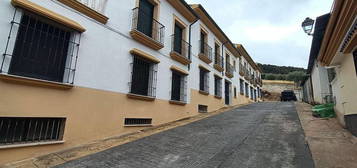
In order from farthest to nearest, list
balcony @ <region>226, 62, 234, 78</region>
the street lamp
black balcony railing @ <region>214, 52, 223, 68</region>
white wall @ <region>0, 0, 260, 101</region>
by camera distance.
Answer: balcony @ <region>226, 62, 234, 78</region> → black balcony railing @ <region>214, 52, 223, 68</region> → the street lamp → white wall @ <region>0, 0, 260, 101</region>

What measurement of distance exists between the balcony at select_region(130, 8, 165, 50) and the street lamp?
5.29 m

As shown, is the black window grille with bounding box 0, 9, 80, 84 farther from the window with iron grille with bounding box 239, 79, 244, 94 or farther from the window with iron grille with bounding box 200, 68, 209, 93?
the window with iron grille with bounding box 239, 79, 244, 94

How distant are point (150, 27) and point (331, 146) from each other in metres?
7.42

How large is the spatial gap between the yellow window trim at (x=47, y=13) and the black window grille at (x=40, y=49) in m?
0.16

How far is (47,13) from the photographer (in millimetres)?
4590

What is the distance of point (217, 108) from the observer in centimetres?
1366

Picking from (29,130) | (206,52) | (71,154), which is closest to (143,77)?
(71,154)

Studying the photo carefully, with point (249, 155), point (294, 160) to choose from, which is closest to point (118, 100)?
point (249, 155)

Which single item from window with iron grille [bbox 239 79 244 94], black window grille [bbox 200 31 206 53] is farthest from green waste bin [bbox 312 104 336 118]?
window with iron grille [bbox 239 79 244 94]

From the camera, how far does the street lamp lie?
248 inches

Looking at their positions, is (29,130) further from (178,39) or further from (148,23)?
(178,39)

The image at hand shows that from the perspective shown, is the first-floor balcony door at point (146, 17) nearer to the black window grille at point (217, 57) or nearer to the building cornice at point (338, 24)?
the building cornice at point (338, 24)

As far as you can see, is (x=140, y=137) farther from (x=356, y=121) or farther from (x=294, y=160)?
(x=356, y=121)

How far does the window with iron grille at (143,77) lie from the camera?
7362 mm
